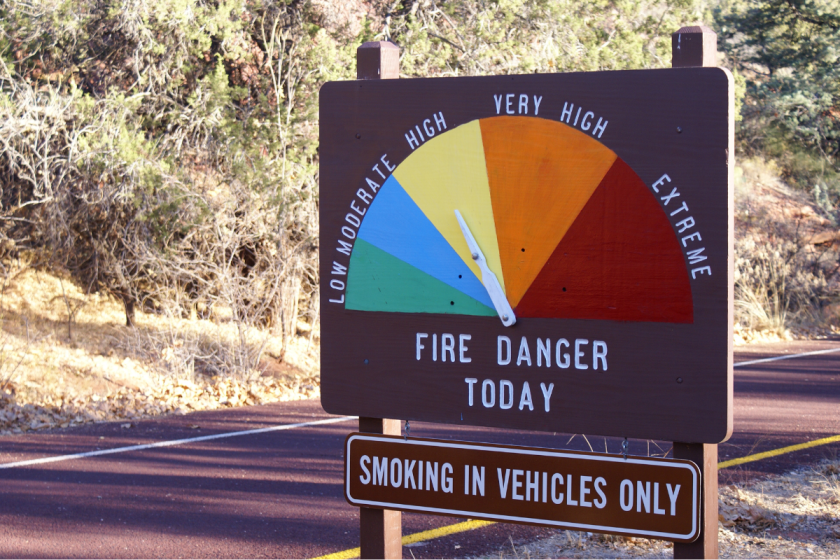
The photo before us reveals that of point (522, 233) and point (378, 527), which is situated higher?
point (522, 233)

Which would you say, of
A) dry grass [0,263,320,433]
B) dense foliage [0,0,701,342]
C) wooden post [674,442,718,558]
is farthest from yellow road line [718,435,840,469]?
dense foliage [0,0,701,342]

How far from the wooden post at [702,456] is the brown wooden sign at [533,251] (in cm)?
7

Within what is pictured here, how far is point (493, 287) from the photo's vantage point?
2.76 m

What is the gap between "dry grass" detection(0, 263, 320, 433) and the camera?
9.73 metres

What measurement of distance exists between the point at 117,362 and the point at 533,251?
1093 centimetres

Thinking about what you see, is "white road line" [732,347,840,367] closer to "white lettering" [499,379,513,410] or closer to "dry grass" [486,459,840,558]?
"dry grass" [486,459,840,558]

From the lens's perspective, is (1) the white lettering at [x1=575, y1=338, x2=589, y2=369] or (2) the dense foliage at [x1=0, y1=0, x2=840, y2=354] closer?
(1) the white lettering at [x1=575, y1=338, x2=589, y2=369]

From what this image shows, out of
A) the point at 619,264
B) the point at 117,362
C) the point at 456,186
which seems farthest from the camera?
the point at 117,362

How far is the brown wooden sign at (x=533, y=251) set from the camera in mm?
2533

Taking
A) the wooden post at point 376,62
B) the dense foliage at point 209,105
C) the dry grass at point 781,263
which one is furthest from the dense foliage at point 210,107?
the wooden post at point 376,62

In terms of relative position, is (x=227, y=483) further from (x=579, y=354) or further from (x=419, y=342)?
(x=579, y=354)

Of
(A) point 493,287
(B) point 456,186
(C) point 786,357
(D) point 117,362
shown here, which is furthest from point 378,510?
(C) point 786,357

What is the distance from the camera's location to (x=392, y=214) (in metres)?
2.93

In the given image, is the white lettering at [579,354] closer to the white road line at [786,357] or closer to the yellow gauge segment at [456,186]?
the yellow gauge segment at [456,186]
